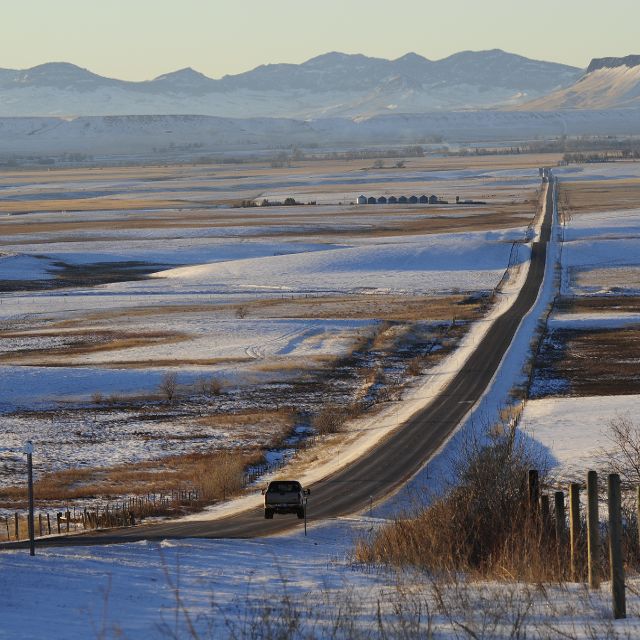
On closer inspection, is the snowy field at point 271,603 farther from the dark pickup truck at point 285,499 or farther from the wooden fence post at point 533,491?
the dark pickup truck at point 285,499

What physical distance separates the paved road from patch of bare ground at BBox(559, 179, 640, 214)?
84649 mm

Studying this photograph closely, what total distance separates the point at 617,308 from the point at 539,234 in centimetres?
4271

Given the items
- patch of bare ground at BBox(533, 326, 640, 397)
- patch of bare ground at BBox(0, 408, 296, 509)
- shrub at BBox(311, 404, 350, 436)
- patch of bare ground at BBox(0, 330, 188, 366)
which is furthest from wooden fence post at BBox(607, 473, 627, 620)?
patch of bare ground at BBox(0, 330, 188, 366)

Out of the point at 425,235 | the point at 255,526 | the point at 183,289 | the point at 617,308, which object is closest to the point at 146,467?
the point at 255,526

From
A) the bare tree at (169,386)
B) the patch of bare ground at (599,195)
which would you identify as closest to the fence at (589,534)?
the bare tree at (169,386)

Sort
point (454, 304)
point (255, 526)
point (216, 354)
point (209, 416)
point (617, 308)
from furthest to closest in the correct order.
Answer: point (454, 304)
point (617, 308)
point (216, 354)
point (209, 416)
point (255, 526)

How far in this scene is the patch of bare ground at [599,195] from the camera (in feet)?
474

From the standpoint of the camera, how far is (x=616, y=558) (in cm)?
1148

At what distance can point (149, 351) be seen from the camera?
6284 centimetres

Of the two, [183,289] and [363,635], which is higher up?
[363,635]

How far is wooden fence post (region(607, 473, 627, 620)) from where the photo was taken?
442 inches

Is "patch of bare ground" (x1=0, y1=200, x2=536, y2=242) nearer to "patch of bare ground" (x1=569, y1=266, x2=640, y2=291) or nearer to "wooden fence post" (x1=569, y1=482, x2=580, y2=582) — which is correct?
"patch of bare ground" (x1=569, y1=266, x2=640, y2=291)

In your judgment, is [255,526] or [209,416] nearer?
[255,526]

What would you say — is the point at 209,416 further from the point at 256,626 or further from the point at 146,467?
the point at 256,626
